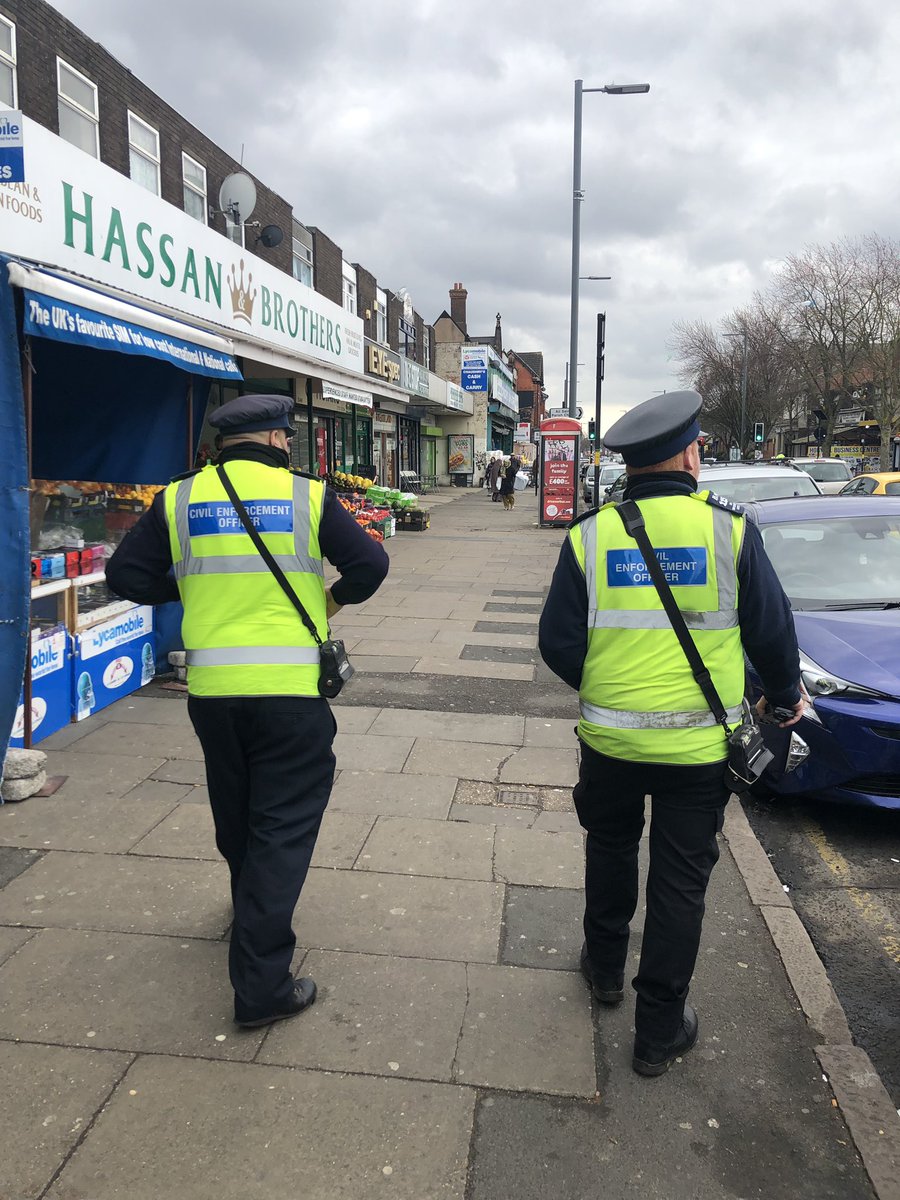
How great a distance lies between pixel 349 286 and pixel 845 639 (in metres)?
22.8

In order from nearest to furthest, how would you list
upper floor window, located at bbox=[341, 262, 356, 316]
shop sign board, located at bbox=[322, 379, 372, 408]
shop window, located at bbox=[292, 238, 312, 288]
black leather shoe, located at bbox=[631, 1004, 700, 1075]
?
black leather shoe, located at bbox=[631, 1004, 700, 1075] → shop sign board, located at bbox=[322, 379, 372, 408] → shop window, located at bbox=[292, 238, 312, 288] → upper floor window, located at bbox=[341, 262, 356, 316]

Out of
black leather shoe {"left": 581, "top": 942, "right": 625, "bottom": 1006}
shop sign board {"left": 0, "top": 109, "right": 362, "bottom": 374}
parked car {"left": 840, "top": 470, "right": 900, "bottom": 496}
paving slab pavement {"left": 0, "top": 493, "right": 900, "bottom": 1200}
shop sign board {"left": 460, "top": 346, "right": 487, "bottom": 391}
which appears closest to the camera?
paving slab pavement {"left": 0, "top": 493, "right": 900, "bottom": 1200}

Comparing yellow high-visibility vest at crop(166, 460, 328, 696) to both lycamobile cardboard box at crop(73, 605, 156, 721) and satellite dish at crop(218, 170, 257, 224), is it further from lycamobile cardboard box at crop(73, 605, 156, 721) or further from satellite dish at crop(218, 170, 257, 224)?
satellite dish at crop(218, 170, 257, 224)

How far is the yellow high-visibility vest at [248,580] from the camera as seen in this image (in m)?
2.72

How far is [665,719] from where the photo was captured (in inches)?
101

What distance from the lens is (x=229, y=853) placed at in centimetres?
295

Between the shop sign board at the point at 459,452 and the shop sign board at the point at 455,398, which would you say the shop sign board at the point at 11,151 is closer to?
the shop sign board at the point at 455,398

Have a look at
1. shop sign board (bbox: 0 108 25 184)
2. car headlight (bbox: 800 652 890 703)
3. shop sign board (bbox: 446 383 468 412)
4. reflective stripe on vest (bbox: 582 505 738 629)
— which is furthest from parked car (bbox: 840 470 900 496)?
shop sign board (bbox: 446 383 468 412)

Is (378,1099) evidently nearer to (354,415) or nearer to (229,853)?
(229,853)

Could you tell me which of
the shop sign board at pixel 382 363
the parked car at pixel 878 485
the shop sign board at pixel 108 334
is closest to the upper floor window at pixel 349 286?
the shop sign board at pixel 382 363

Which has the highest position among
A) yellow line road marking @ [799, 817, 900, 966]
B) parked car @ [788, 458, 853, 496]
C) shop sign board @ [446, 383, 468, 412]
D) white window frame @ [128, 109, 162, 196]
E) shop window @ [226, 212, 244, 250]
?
white window frame @ [128, 109, 162, 196]

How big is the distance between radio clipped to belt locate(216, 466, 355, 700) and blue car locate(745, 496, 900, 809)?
71.4 inches

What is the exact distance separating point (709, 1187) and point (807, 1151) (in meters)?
0.32

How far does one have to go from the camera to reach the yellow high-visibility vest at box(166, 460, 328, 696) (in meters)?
2.72
